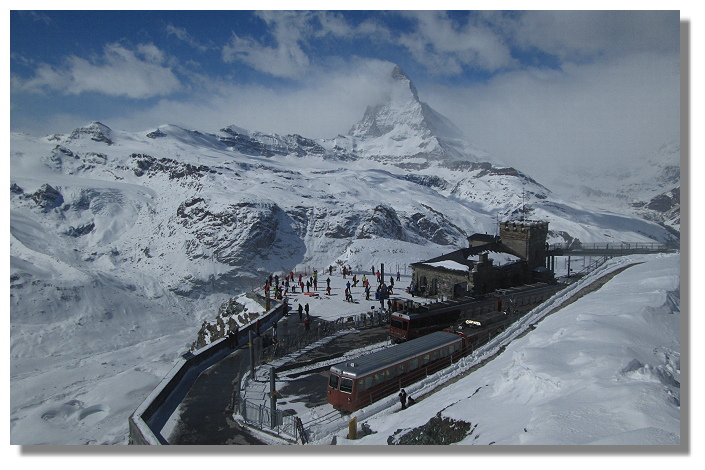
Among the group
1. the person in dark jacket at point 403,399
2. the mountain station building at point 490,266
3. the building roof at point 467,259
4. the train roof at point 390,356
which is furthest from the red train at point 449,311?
the person in dark jacket at point 403,399

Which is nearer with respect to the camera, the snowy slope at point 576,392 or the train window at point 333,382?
the snowy slope at point 576,392

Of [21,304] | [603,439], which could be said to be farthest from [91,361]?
[603,439]

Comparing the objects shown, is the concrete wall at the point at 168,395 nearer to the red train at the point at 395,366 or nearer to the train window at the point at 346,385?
the red train at the point at 395,366

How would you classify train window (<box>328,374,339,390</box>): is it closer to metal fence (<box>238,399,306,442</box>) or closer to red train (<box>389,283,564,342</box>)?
metal fence (<box>238,399,306,442</box>)

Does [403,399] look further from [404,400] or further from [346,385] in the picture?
[346,385]

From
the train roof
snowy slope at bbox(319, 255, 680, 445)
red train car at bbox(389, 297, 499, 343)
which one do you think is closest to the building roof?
red train car at bbox(389, 297, 499, 343)
